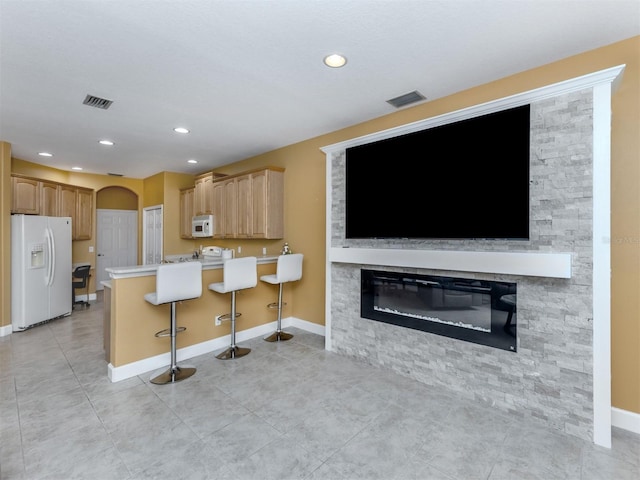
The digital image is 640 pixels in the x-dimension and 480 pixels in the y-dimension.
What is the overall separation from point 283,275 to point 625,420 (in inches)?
136

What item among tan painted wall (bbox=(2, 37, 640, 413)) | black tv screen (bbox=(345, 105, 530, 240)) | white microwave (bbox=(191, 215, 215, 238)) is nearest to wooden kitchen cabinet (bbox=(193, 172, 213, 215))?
white microwave (bbox=(191, 215, 215, 238))

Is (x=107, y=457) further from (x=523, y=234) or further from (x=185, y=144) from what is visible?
(x=185, y=144)

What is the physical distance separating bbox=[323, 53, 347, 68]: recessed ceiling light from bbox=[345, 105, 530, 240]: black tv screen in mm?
995

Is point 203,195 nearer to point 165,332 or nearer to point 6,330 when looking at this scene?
point 165,332

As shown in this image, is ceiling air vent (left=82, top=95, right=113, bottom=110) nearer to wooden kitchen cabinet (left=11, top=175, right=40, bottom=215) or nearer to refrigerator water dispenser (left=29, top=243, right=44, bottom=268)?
refrigerator water dispenser (left=29, top=243, right=44, bottom=268)

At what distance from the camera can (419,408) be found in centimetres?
255

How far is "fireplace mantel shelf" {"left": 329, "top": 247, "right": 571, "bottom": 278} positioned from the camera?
87.7 inches

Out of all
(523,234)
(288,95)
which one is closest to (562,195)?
(523,234)

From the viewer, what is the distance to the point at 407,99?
3.20 meters

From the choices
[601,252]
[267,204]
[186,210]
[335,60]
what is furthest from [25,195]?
[601,252]

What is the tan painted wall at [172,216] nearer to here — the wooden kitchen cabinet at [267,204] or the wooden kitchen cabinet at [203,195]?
the wooden kitchen cabinet at [203,195]

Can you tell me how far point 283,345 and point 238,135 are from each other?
3.01 meters

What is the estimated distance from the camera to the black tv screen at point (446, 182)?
2465mm

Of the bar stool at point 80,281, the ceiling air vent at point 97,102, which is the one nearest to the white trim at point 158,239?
the bar stool at point 80,281
